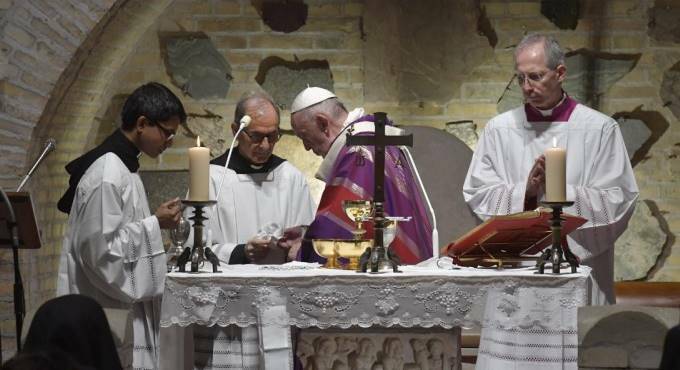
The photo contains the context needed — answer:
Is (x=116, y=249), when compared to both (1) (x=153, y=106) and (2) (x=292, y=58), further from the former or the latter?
(2) (x=292, y=58)

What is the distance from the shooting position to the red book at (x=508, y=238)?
16.5ft

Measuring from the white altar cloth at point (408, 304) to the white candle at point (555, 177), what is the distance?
0.28 m

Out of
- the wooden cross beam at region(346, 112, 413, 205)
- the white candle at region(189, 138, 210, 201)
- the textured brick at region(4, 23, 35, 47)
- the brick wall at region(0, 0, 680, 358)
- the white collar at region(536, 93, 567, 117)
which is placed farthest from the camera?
the brick wall at region(0, 0, 680, 358)

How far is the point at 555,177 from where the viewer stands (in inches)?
197

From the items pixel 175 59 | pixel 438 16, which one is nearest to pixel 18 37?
pixel 175 59

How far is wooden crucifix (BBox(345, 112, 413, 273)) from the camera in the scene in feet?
16.7

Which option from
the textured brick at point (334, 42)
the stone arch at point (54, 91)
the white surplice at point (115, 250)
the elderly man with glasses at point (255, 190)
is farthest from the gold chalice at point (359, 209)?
the textured brick at point (334, 42)

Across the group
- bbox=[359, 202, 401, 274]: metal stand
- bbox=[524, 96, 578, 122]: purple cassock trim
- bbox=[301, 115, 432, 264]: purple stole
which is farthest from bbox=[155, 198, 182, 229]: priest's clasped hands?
bbox=[524, 96, 578, 122]: purple cassock trim

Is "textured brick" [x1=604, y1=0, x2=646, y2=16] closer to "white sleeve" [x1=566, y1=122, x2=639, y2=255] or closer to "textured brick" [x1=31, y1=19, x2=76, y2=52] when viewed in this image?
"white sleeve" [x1=566, y1=122, x2=639, y2=255]

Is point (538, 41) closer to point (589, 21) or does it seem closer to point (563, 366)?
point (563, 366)

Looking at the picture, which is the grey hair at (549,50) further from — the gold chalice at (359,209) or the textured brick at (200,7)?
the textured brick at (200,7)

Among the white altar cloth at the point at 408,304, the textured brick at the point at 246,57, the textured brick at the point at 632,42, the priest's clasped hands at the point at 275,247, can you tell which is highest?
the textured brick at the point at 632,42

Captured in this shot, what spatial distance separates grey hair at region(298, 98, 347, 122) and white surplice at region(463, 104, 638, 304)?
0.71 metres

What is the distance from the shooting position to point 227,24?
9.01 meters
